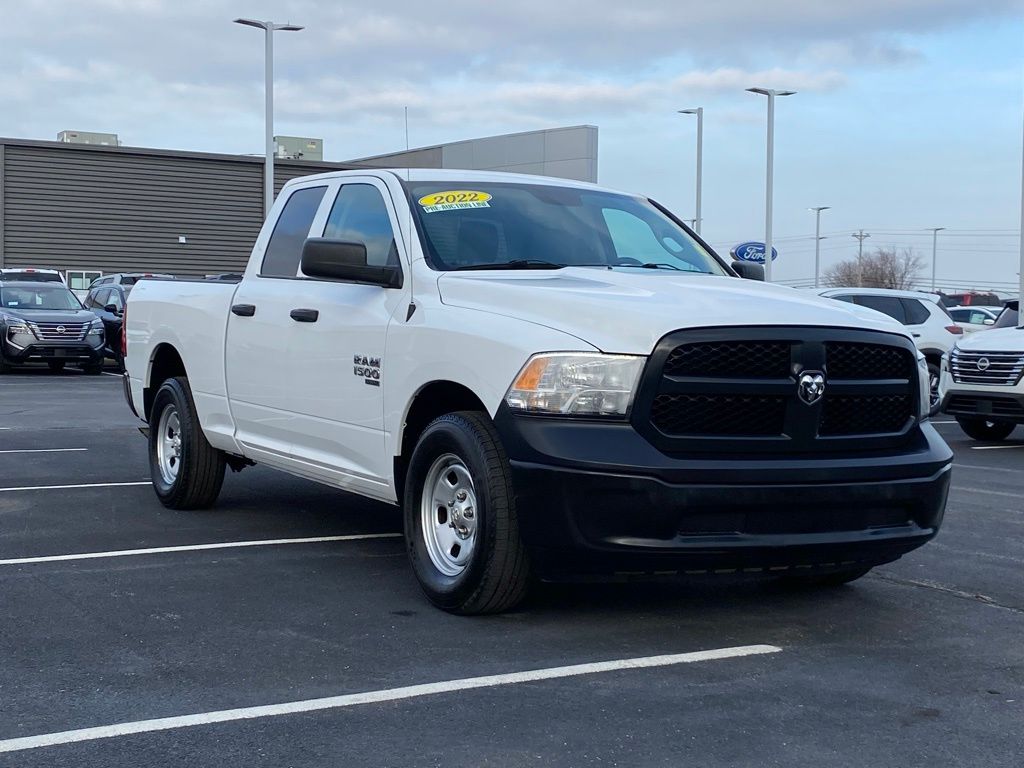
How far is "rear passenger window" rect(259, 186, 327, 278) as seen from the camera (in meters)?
7.14

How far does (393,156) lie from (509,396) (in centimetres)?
5063

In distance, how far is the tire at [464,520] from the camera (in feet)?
16.9

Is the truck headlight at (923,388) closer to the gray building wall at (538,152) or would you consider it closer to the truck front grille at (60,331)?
the truck front grille at (60,331)

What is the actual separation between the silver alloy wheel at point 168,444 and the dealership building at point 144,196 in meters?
32.4

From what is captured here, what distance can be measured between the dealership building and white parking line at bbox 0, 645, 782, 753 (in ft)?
117

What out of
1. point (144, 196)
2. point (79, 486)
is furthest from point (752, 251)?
point (79, 486)

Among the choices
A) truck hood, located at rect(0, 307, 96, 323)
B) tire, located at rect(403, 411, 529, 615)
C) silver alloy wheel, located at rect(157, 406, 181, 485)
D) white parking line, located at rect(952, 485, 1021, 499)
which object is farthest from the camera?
truck hood, located at rect(0, 307, 96, 323)

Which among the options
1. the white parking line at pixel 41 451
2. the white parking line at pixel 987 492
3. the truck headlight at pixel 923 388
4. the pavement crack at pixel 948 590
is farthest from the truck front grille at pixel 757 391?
the white parking line at pixel 41 451

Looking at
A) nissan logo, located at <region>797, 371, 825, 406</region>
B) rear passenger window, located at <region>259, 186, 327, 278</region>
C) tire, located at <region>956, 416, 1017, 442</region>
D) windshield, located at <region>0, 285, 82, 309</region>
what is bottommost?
tire, located at <region>956, 416, 1017, 442</region>

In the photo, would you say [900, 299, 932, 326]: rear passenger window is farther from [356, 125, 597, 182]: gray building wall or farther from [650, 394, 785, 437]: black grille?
[356, 125, 597, 182]: gray building wall

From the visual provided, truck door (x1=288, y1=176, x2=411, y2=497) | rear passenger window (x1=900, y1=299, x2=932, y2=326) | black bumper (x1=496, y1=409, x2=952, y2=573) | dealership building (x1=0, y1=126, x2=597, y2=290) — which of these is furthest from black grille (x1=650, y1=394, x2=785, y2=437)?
dealership building (x1=0, y1=126, x2=597, y2=290)

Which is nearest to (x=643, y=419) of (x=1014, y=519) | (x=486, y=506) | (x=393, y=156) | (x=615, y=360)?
(x=615, y=360)

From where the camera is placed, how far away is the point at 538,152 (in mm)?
41812

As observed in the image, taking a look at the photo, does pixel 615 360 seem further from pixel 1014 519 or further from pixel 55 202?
pixel 55 202
